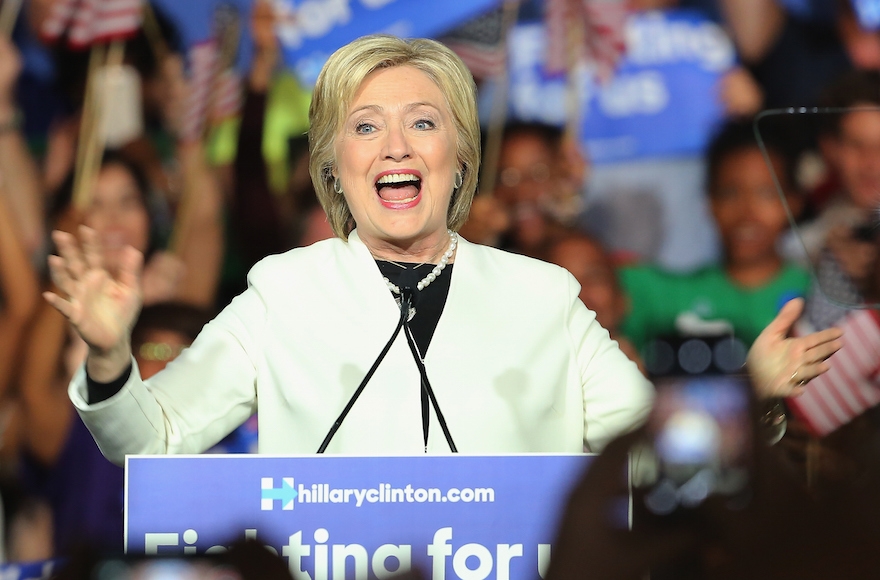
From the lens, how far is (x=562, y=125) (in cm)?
484

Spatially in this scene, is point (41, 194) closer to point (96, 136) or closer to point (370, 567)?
point (96, 136)

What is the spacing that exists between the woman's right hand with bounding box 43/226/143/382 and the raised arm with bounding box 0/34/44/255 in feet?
9.68

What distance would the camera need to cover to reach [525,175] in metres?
4.82

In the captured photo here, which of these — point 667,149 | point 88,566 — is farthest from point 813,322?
point 88,566

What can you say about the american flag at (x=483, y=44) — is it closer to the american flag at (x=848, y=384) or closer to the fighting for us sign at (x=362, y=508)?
the american flag at (x=848, y=384)

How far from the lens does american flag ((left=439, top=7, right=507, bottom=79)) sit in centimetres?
482

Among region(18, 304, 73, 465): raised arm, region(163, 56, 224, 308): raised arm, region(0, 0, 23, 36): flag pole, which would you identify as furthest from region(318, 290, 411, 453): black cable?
region(0, 0, 23, 36): flag pole

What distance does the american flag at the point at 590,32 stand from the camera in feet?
15.6

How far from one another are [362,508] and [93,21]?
3958 millimetres

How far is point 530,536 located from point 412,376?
48 centimetres

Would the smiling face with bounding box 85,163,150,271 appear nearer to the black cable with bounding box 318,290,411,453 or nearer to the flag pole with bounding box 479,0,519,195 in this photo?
the flag pole with bounding box 479,0,519,195

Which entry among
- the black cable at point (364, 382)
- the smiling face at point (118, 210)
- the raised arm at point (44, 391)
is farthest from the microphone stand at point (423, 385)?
the smiling face at point (118, 210)

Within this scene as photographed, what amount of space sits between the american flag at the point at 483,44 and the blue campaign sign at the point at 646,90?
68mm

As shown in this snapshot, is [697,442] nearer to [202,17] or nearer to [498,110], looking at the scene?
[498,110]
